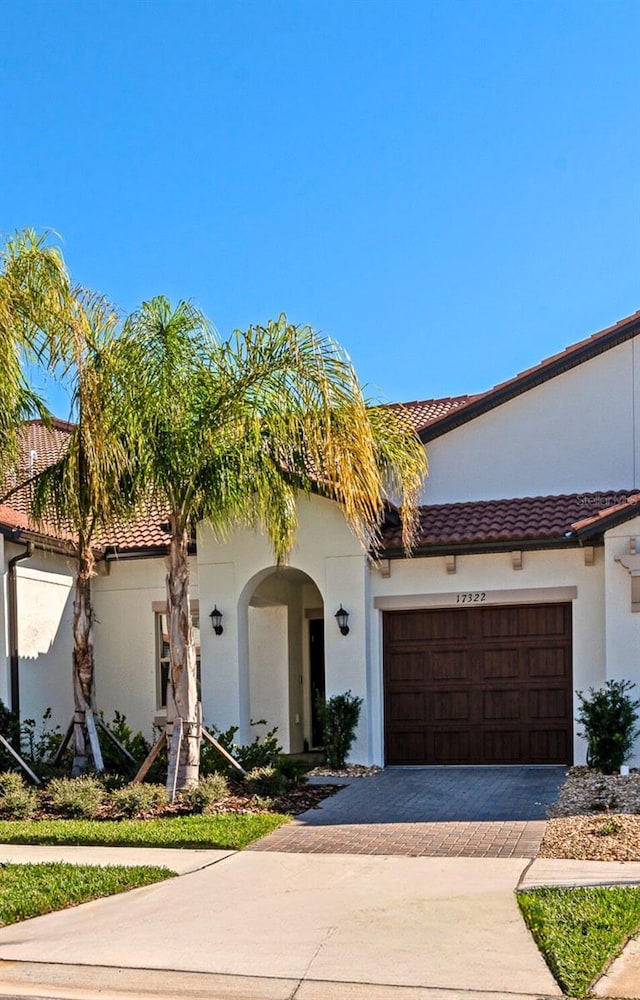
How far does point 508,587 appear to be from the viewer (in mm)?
15281

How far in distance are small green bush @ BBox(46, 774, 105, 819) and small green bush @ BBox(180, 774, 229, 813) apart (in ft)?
3.36

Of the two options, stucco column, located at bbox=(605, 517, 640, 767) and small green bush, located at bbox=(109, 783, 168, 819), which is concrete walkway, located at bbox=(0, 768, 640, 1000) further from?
stucco column, located at bbox=(605, 517, 640, 767)

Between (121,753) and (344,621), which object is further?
(344,621)

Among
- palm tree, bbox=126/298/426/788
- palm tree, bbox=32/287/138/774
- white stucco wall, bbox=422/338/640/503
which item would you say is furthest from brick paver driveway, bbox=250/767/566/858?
white stucco wall, bbox=422/338/640/503

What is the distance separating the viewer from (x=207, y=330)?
1288cm

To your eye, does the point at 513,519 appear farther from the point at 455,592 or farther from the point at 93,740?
the point at 93,740

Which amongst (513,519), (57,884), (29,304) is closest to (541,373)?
(513,519)

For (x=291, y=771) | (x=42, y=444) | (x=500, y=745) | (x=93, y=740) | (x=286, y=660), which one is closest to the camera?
(x=291, y=771)

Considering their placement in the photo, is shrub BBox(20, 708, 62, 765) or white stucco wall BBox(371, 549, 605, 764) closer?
white stucco wall BBox(371, 549, 605, 764)

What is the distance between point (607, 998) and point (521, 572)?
9.56 metres

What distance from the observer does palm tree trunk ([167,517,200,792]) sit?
499 inches

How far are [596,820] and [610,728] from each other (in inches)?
124

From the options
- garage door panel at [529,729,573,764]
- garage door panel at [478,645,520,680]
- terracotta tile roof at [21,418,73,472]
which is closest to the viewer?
garage door panel at [529,729,573,764]

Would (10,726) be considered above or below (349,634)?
below
